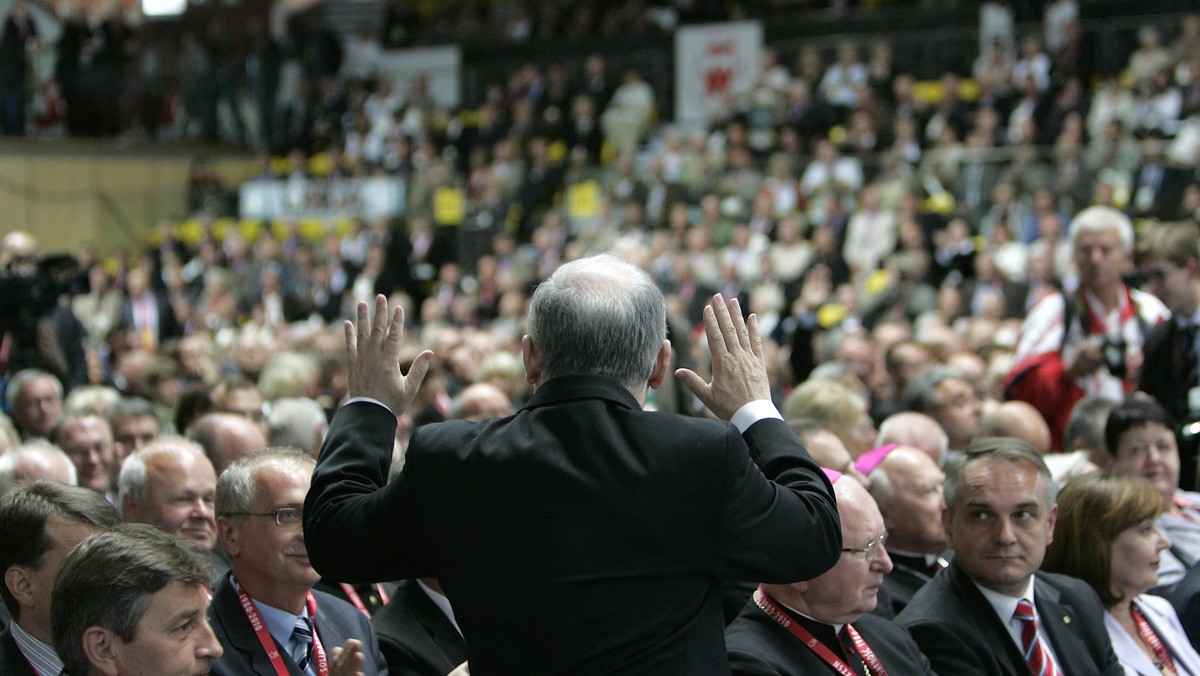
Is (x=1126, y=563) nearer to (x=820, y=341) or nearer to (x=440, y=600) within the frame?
(x=440, y=600)

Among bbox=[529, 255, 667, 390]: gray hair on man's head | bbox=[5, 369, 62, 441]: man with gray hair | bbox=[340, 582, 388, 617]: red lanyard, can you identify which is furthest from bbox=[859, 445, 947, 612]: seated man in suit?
bbox=[5, 369, 62, 441]: man with gray hair

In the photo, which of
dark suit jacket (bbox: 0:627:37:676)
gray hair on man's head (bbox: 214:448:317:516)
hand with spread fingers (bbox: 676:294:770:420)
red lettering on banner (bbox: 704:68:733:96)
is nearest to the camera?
hand with spread fingers (bbox: 676:294:770:420)

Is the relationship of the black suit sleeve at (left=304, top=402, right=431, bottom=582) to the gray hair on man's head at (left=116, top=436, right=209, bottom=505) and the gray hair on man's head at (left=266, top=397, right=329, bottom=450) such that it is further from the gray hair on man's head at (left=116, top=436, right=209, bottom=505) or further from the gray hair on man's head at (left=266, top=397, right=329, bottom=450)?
the gray hair on man's head at (left=266, top=397, right=329, bottom=450)

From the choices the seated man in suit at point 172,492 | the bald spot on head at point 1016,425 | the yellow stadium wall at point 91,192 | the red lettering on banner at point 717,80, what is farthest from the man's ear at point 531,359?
the red lettering on banner at point 717,80

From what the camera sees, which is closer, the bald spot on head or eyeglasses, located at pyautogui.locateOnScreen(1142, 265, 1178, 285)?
the bald spot on head

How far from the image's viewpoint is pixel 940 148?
13680 millimetres

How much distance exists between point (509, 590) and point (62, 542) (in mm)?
1305

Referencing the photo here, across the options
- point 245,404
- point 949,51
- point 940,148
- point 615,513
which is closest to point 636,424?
point 615,513

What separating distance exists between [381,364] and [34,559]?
43.1 inches

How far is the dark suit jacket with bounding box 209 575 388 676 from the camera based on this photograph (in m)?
3.09

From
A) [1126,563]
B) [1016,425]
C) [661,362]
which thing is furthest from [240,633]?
[1016,425]

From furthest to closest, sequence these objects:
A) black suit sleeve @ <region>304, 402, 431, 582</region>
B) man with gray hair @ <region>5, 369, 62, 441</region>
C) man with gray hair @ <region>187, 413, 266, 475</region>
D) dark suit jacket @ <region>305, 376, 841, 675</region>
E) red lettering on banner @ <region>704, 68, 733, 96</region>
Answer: red lettering on banner @ <region>704, 68, 733, 96</region> → man with gray hair @ <region>5, 369, 62, 441</region> → man with gray hair @ <region>187, 413, 266, 475</region> → black suit sleeve @ <region>304, 402, 431, 582</region> → dark suit jacket @ <region>305, 376, 841, 675</region>

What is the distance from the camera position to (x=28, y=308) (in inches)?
301

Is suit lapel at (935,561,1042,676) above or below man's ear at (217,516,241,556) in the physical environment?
below
